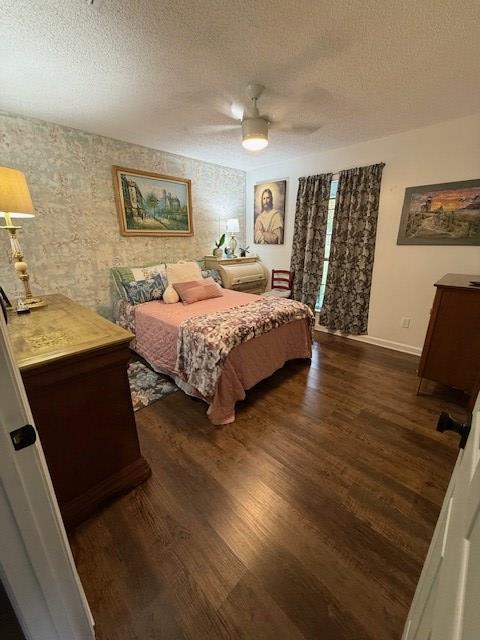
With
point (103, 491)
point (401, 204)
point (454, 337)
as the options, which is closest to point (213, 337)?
point (103, 491)

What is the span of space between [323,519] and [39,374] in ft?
4.92

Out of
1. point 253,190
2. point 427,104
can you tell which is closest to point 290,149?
point 253,190

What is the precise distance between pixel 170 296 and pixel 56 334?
1.66 m

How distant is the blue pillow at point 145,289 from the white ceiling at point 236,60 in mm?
1577

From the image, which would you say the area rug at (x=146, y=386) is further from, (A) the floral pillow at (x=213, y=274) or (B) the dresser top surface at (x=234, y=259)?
(B) the dresser top surface at (x=234, y=259)

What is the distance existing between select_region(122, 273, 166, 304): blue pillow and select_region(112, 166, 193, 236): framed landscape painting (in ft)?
2.20

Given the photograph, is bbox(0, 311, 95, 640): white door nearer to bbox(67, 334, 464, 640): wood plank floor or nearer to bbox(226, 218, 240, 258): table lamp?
bbox(67, 334, 464, 640): wood plank floor

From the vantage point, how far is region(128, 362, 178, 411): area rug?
226 centimetres

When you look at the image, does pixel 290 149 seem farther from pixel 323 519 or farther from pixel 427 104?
pixel 323 519

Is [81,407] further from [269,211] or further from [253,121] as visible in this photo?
[269,211]

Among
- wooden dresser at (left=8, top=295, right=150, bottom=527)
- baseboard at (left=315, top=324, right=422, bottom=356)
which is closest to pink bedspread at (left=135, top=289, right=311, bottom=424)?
wooden dresser at (left=8, top=295, right=150, bottom=527)

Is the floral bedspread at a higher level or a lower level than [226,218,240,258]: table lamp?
lower

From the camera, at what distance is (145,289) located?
3.03 m

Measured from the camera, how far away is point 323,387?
243cm
